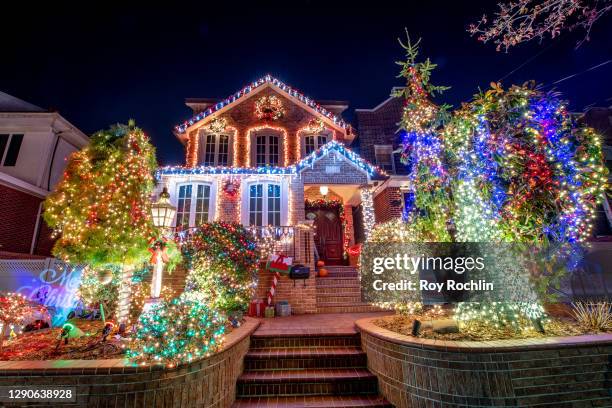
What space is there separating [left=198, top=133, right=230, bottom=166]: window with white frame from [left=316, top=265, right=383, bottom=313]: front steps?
24.4ft

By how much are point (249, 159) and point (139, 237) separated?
7911 millimetres

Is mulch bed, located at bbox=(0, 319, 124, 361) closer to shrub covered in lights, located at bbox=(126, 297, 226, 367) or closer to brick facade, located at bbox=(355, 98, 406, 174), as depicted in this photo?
shrub covered in lights, located at bbox=(126, 297, 226, 367)

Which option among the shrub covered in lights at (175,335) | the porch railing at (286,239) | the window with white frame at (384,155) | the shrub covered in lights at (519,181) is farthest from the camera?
the window with white frame at (384,155)

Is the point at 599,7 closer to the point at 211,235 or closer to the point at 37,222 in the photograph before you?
the point at 211,235

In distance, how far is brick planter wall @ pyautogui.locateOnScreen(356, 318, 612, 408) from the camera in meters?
3.47

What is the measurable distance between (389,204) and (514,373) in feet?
30.6

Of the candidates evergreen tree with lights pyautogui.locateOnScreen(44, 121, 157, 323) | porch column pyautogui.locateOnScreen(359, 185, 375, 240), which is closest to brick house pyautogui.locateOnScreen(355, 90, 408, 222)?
porch column pyautogui.locateOnScreen(359, 185, 375, 240)

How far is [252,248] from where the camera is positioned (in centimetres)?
793

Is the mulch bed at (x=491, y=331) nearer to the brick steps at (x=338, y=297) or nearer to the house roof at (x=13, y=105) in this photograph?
the brick steps at (x=338, y=297)

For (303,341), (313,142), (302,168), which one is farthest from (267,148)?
(303,341)

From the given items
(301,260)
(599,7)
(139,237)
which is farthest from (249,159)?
(599,7)

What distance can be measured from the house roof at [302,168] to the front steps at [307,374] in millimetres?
7147

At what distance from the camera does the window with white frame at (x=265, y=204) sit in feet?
37.0

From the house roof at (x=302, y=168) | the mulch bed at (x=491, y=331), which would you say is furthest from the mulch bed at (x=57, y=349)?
the house roof at (x=302, y=168)
